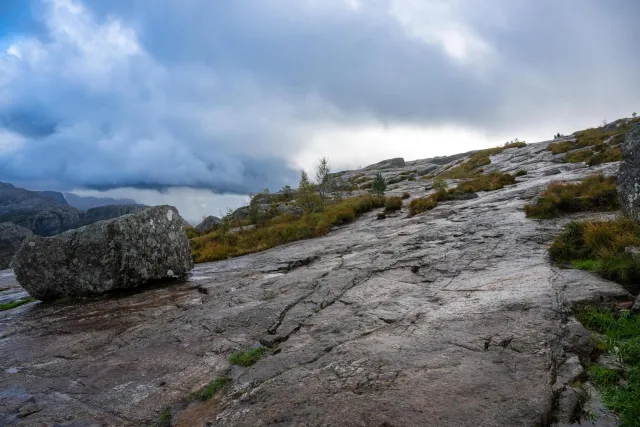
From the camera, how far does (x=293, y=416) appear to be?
4184 mm

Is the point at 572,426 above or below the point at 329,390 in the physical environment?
below

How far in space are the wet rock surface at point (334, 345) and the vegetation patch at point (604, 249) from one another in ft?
Answer: 1.22

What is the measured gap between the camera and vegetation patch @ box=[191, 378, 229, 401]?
506cm

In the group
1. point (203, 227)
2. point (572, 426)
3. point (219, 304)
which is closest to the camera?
point (572, 426)

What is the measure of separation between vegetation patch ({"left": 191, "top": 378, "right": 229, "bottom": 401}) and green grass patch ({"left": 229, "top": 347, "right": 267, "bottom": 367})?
0.47 m

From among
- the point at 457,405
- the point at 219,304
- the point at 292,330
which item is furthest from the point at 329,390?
the point at 219,304

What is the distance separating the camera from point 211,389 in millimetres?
5137

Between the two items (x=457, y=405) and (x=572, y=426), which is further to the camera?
(x=457, y=405)

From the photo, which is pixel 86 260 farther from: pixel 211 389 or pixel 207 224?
pixel 207 224

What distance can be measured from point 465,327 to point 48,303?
12.6 m

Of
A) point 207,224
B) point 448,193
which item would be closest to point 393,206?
point 448,193

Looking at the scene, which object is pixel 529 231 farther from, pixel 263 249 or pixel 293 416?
pixel 263 249

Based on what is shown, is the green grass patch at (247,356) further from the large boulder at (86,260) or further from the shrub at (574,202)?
the shrub at (574,202)

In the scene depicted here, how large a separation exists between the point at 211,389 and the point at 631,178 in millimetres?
11131
